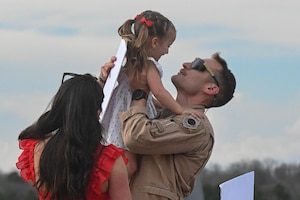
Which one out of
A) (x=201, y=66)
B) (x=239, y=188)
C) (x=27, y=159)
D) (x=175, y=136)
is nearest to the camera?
(x=27, y=159)

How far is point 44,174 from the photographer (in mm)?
4578

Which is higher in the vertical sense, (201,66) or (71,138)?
(201,66)

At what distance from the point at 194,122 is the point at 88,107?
3.64 feet

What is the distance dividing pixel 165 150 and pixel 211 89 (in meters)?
0.58

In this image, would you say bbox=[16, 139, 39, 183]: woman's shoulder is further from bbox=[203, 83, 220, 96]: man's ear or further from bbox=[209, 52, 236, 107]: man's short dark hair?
bbox=[209, 52, 236, 107]: man's short dark hair

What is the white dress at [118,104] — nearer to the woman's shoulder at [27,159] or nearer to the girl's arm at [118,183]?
the woman's shoulder at [27,159]

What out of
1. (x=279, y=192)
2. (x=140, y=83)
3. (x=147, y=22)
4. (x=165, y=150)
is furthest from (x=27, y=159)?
(x=279, y=192)

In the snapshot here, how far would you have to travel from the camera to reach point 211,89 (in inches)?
227

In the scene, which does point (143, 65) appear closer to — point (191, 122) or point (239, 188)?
point (191, 122)

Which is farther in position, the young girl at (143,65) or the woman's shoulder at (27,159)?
the young girl at (143,65)

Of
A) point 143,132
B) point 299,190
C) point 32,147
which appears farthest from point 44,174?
point 299,190

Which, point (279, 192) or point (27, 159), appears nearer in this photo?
point (27, 159)

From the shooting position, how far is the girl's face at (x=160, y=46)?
5648mm

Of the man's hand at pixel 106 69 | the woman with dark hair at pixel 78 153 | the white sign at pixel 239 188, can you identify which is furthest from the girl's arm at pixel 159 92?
the woman with dark hair at pixel 78 153
